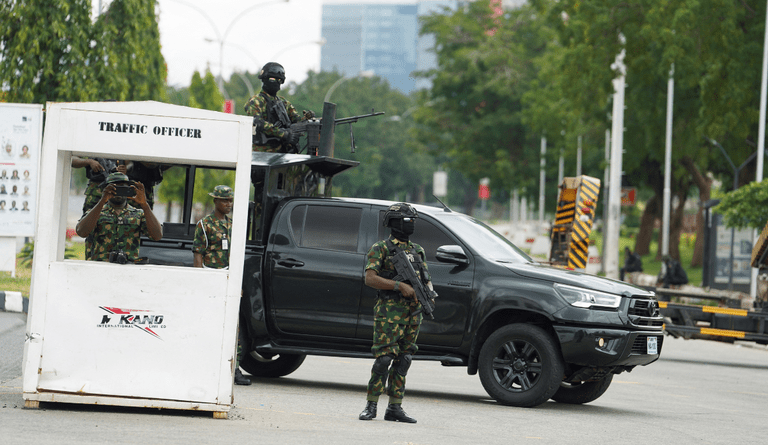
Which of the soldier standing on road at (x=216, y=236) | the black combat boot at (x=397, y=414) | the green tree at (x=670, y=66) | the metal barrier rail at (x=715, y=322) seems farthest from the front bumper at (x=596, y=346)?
the green tree at (x=670, y=66)

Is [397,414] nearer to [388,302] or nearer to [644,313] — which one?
[388,302]

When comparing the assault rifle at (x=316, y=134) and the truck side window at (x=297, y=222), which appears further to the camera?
the assault rifle at (x=316, y=134)

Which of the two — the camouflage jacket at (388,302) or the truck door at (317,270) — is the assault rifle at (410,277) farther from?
the truck door at (317,270)

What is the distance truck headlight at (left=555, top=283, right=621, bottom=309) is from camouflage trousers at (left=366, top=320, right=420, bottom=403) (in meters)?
1.94

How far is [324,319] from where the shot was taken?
996cm

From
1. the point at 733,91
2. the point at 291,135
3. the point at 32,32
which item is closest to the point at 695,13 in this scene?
the point at 733,91

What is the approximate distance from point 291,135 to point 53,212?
149 inches

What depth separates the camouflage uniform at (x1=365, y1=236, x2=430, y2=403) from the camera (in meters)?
7.90

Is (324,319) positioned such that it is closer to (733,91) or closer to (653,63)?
(733,91)

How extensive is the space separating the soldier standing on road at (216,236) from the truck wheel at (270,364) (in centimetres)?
→ 164

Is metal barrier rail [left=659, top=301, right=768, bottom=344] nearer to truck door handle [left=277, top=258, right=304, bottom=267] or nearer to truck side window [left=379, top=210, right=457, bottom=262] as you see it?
truck side window [left=379, top=210, right=457, bottom=262]

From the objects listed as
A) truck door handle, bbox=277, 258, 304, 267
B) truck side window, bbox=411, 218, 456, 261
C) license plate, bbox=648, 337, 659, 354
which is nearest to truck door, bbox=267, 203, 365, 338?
truck door handle, bbox=277, 258, 304, 267

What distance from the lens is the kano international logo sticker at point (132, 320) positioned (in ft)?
25.6

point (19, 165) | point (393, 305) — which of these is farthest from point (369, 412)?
point (19, 165)
